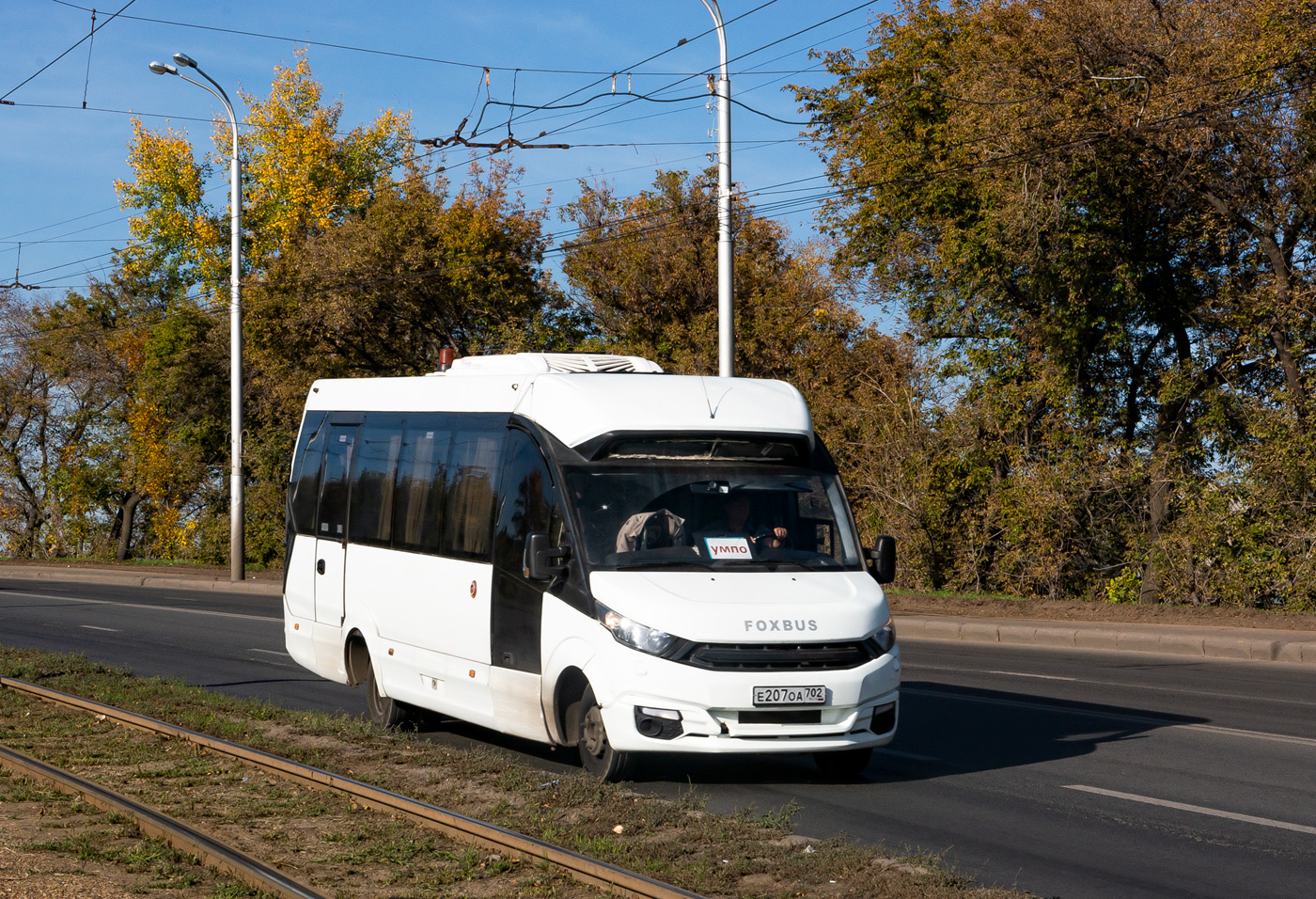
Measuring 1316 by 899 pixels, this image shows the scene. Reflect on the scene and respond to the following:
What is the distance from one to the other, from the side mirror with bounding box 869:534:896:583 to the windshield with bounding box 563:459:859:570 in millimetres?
204

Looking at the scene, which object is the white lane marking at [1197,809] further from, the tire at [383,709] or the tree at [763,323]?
the tree at [763,323]

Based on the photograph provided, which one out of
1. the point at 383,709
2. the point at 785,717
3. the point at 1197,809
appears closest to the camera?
the point at 1197,809

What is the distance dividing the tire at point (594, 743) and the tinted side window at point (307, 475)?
14.1 feet

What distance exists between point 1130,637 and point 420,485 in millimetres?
11027

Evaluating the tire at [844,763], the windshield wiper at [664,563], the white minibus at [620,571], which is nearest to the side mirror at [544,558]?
the white minibus at [620,571]

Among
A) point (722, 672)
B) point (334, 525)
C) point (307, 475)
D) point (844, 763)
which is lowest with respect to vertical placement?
point (844, 763)

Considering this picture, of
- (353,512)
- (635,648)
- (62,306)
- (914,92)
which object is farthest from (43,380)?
(635,648)

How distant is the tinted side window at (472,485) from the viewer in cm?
913

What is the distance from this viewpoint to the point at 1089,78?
21.6 metres

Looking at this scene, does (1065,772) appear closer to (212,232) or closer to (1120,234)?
(1120,234)

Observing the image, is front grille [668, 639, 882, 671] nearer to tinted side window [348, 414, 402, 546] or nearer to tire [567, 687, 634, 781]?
tire [567, 687, 634, 781]

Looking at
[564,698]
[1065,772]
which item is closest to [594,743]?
[564,698]

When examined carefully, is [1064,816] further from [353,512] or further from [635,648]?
[353,512]

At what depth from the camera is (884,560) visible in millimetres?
8688
